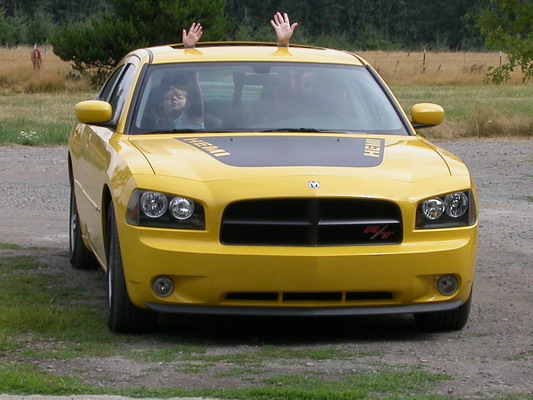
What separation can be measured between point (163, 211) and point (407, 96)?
106 feet

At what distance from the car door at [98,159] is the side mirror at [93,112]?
9 centimetres

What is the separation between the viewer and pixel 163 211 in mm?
6293

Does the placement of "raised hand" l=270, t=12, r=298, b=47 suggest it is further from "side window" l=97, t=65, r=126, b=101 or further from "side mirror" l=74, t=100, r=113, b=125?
"side mirror" l=74, t=100, r=113, b=125

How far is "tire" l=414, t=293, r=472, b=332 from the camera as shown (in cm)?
670

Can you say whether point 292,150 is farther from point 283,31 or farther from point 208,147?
point 283,31

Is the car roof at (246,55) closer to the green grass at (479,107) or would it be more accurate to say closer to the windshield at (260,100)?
the windshield at (260,100)

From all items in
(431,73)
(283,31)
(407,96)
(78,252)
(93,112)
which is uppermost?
(283,31)

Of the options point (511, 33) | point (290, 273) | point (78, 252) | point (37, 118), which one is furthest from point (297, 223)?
point (37, 118)

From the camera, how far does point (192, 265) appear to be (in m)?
6.20

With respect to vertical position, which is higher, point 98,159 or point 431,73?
point 98,159

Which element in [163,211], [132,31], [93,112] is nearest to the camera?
[163,211]

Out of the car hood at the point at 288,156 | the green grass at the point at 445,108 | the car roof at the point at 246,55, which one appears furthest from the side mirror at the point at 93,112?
the green grass at the point at 445,108

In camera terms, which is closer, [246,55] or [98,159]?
[98,159]

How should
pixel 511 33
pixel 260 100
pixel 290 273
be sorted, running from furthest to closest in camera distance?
pixel 511 33 < pixel 260 100 < pixel 290 273
